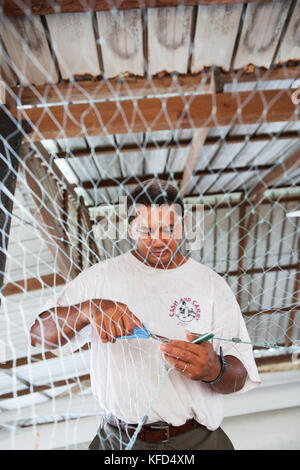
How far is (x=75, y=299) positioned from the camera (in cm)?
102

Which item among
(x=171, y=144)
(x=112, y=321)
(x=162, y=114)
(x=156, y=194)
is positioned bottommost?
(x=112, y=321)

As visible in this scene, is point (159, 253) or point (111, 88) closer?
point (159, 253)

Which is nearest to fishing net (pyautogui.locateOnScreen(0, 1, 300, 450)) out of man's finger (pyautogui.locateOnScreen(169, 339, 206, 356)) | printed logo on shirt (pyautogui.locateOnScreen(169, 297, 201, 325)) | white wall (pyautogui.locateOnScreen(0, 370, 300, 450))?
printed logo on shirt (pyautogui.locateOnScreen(169, 297, 201, 325))

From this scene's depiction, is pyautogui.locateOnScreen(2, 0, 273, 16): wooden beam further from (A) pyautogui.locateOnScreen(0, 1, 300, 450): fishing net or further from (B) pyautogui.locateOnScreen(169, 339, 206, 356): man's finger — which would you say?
(B) pyautogui.locateOnScreen(169, 339, 206, 356): man's finger

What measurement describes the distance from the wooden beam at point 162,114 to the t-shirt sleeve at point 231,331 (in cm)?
80

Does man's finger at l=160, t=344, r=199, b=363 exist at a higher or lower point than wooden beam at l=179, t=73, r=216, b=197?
lower

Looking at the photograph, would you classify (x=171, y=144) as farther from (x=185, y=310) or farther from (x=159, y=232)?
(x=185, y=310)

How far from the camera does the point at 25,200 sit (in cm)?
254

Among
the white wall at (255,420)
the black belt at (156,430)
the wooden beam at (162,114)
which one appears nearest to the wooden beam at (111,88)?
the wooden beam at (162,114)

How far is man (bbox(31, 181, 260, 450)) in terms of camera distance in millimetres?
879

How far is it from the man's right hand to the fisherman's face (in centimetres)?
23

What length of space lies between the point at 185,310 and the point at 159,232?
0.25 meters

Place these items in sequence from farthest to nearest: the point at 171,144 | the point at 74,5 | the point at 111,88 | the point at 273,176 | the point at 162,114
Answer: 1. the point at 273,176
2. the point at 171,144
3. the point at 111,88
4. the point at 162,114
5. the point at 74,5

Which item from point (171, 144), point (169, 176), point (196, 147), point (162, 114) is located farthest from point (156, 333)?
point (169, 176)
